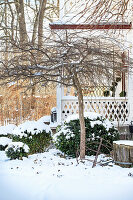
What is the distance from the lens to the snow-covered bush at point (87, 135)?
6.42 meters

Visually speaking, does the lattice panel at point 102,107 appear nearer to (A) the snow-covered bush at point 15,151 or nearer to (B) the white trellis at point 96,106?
(B) the white trellis at point 96,106

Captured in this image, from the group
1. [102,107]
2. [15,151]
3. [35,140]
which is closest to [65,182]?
[15,151]

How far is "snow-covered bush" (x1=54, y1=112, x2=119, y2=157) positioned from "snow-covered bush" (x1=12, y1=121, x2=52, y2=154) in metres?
0.75

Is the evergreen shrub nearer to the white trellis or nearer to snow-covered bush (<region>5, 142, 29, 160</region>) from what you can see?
snow-covered bush (<region>5, 142, 29, 160</region>)

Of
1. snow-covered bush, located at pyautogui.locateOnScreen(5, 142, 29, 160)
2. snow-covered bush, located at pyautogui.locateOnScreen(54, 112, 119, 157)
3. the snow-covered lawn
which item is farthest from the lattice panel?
the snow-covered lawn

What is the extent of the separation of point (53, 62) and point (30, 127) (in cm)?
277

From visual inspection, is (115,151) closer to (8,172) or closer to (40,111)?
(8,172)

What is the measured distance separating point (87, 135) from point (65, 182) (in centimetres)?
221

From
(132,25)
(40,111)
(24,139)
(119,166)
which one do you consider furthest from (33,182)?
(40,111)

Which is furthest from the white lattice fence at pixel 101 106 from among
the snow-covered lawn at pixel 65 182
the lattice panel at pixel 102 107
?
the snow-covered lawn at pixel 65 182

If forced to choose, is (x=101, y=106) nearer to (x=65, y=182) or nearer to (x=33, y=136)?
(x=33, y=136)

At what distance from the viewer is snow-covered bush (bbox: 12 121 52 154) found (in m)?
7.16

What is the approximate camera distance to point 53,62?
16.6 ft

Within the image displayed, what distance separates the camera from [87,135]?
6504 mm
